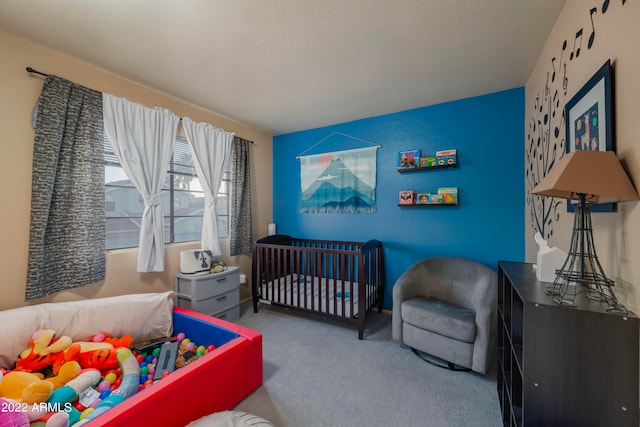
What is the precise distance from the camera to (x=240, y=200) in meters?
3.18

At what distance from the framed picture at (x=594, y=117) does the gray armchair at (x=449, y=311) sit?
37.3 inches

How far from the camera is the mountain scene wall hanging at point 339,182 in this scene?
9.95 feet

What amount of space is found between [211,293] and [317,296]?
1.12m

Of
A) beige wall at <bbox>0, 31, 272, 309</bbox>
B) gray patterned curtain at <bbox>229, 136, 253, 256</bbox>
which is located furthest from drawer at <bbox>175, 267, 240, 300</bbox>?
gray patterned curtain at <bbox>229, 136, 253, 256</bbox>

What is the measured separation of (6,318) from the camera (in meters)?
1.45

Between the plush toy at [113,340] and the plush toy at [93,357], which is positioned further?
the plush toy at [113,340]

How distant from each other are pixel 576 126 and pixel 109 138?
3207mm

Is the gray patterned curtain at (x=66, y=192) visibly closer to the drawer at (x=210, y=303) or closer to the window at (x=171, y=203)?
the window at (x=171, y=203)

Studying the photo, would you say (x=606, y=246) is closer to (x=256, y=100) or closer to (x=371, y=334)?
(x=371, y=334)

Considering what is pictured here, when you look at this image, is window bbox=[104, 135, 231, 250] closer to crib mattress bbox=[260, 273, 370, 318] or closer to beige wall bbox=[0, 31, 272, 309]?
beige wall bbox=[0, 31, 272, 309]

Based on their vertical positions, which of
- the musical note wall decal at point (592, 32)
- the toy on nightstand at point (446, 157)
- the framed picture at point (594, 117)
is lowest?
the framed picture at point (594, 117)

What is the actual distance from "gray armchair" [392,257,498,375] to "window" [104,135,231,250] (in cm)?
236

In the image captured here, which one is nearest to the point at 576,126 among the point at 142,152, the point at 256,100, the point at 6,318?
the point at 256,100

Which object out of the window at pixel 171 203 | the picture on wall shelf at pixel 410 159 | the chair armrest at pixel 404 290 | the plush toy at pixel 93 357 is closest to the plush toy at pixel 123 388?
the plush toy at pixel 93 357
